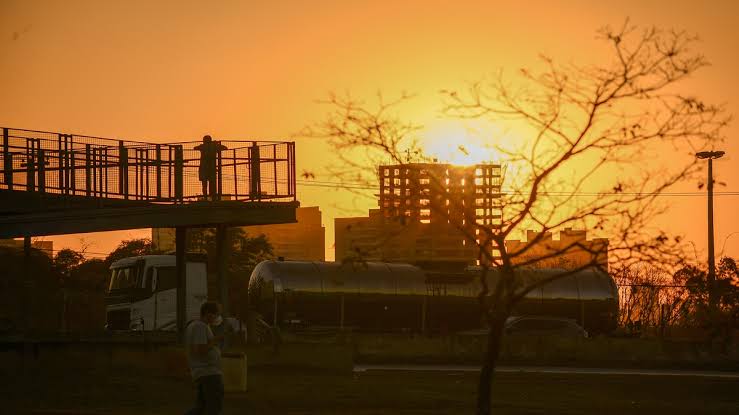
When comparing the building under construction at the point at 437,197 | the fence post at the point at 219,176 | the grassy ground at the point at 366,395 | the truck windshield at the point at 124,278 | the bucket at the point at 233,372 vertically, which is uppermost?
the fence post at the point at 219,176

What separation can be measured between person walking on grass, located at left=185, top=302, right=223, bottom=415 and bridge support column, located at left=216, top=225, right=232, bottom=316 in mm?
17902

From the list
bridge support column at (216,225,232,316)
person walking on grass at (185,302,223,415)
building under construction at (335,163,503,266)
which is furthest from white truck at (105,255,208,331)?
person walking on grass at (185,302,223,415)

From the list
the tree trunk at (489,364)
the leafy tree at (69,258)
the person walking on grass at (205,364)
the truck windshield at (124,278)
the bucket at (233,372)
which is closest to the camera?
the person walking on grass at (205,364)

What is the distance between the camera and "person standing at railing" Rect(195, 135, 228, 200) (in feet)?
111

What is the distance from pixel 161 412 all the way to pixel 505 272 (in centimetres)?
724

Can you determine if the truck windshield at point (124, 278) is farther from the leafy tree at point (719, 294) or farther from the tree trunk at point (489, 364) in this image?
the tree trunk at point (489, 364)

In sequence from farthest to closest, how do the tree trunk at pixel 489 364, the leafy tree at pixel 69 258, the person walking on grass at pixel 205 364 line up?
the leafy tree at pixel 69 258 → the tree trunk at pixel 489 364 → the person walking on grass at pixel 205 364

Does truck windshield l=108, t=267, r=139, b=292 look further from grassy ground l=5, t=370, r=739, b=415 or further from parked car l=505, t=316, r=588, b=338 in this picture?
parked car l=505, t=316, r=588, b=338

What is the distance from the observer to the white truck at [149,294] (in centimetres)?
4866

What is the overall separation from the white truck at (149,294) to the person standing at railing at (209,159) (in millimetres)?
15235

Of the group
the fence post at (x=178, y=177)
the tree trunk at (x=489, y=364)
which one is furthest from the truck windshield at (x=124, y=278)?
the tree trunk at (x=489, y=364)

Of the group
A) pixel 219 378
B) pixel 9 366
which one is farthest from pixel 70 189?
pixel 219 378

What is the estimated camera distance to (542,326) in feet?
176

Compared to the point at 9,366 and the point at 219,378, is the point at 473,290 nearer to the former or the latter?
the point at 9,366
